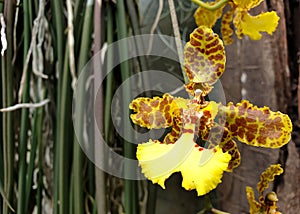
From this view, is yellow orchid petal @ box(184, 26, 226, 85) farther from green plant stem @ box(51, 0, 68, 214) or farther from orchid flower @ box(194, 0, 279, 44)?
green plant stem @ box(51, 0, 68, 214)

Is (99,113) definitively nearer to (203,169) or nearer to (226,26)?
(203,169)

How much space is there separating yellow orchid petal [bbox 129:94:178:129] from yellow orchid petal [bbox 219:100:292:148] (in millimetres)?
74

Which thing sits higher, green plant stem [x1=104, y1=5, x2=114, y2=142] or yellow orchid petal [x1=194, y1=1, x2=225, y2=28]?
yellow orchid petal [x1=194, y1=1, x2=225, y2=28]

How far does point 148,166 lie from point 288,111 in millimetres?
343

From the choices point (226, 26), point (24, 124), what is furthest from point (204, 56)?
point (24, 124)

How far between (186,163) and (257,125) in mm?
130

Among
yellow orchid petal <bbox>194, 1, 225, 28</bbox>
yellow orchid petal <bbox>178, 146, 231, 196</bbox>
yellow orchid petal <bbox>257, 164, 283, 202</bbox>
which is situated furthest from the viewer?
yellow orchid petal <bbox>194, 1, 225, 28</bbox>

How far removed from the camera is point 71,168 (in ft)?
2.04

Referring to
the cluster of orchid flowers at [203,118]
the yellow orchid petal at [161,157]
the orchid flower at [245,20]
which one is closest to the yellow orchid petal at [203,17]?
the orchid flower at [245,20]

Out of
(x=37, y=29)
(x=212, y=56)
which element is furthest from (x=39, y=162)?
(x=212, y=56)

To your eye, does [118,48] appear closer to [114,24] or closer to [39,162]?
[114,24]

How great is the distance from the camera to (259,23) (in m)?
0.65

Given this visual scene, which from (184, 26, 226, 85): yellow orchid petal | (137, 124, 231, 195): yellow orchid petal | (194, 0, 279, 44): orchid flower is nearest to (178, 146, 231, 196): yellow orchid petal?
(137, 124, 231, 195): yellow orchid petal

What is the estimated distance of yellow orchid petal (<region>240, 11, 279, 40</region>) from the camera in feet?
2.10
